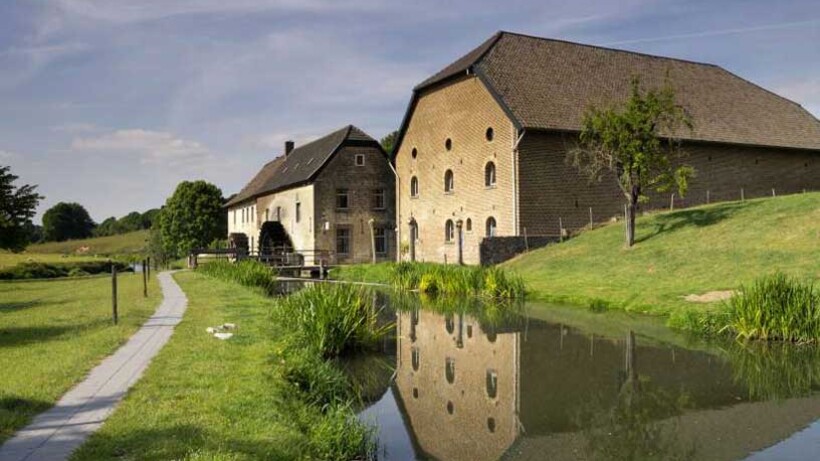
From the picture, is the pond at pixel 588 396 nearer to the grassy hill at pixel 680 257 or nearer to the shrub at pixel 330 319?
the shrub at pixel 330 319

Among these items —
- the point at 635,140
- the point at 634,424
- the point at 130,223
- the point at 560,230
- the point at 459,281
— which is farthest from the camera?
the point at 130,223

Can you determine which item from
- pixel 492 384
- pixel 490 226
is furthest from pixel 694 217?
pixel 492 384

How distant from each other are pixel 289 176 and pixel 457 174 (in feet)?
51.8

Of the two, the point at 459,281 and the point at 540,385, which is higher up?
the point at 459,281

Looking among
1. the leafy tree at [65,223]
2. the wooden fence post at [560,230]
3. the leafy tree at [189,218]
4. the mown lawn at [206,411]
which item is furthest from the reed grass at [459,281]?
the leafy tree at [65,223]

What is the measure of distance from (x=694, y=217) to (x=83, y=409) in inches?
956

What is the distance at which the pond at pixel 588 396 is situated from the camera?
7.43 m

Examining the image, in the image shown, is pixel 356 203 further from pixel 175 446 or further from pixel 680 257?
pixel 175 446

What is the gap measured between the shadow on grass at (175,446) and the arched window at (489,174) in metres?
25.2

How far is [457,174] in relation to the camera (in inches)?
1291

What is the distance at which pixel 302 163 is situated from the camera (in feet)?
147

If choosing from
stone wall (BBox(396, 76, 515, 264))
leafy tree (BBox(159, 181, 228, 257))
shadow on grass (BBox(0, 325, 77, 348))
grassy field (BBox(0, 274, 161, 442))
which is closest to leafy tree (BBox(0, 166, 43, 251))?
grassy field (BBox(0, 274, 161, 442))

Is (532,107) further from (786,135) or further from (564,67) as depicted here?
(786,135)

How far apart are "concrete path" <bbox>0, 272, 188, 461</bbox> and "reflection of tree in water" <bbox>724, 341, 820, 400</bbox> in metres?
7.92
